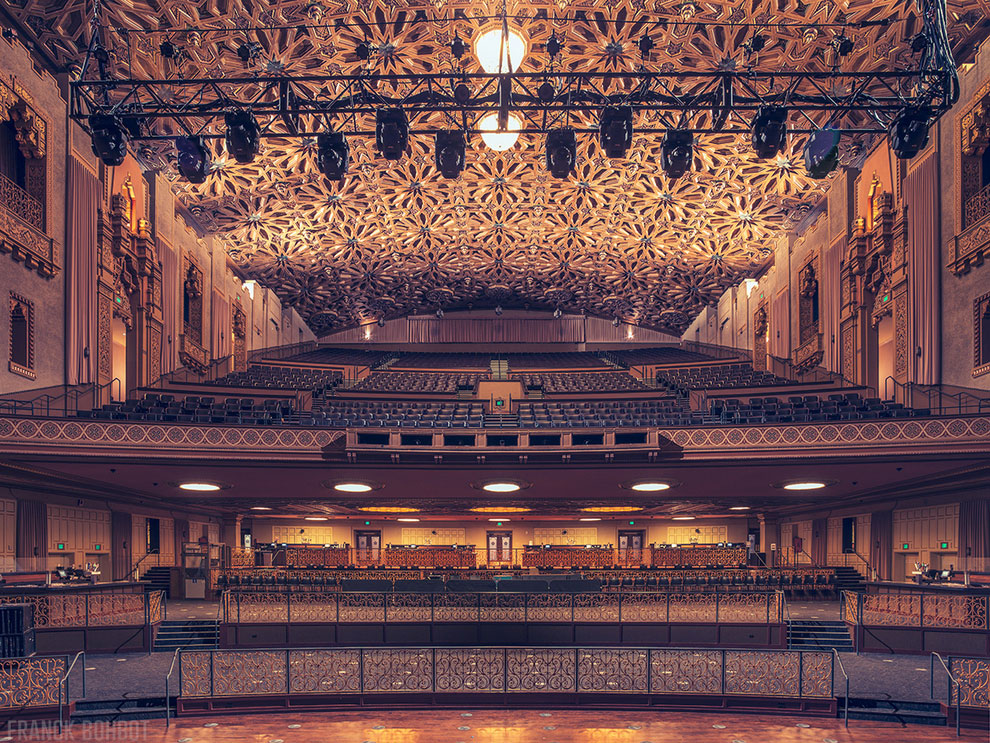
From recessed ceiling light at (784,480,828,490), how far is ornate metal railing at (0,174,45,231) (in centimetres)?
1798

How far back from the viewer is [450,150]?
40.4 ft

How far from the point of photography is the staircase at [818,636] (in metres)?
15.0

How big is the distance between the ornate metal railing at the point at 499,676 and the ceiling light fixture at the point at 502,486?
680 centimetres

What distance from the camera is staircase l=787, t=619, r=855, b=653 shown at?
1496 centimetres

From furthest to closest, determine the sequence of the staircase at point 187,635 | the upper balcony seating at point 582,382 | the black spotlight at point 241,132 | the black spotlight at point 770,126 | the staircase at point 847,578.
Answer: the upper balcony seating at point 582,382, the staircase at point 847,578, the staircase at point 187,635, the black spotlight at point 241,132, the black spotlight at point 770,126

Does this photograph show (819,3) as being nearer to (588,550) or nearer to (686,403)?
(686,403)

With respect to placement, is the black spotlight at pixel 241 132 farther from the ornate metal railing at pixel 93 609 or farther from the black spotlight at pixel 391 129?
the ornate metal railing at pixel 93 609

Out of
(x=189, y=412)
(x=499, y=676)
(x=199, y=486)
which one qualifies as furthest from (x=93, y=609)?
(x=499, y=676)

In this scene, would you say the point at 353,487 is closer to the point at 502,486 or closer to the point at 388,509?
the point at 502,486

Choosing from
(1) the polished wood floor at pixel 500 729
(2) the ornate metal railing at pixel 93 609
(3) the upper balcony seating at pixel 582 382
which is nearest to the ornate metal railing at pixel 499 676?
(1) the polished wood floor at pixel 500 729

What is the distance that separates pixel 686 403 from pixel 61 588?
658 inches

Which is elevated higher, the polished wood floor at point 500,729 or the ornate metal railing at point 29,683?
the ornate metal railing at point 29,683

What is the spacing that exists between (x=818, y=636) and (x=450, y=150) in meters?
11.6

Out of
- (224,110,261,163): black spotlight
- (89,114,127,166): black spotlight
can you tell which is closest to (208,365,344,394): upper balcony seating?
(89,114,127,166): black spotlight
